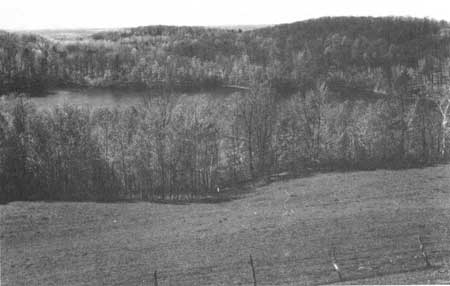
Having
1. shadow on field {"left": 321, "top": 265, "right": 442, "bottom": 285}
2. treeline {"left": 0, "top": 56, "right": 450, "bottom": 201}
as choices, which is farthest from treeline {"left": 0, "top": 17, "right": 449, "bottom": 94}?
shadow on field {"left": 321, "top": 265, "right": 442, "bottom": 285}

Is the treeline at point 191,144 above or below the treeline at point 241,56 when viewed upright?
below

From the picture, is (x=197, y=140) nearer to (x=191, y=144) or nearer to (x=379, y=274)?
(x=191, y=144)

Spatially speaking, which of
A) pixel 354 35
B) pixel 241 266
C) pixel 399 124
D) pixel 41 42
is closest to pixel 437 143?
pixel 399 124

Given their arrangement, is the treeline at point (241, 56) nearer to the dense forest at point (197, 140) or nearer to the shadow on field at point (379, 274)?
the dense forest at point (197, 140)

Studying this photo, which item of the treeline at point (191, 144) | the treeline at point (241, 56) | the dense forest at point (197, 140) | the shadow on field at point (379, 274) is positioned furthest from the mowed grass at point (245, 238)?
the treeline at point (241, 56)

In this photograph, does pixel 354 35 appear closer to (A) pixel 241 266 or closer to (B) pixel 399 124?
(B) pixel 399 124

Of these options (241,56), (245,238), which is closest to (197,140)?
(245,238)
